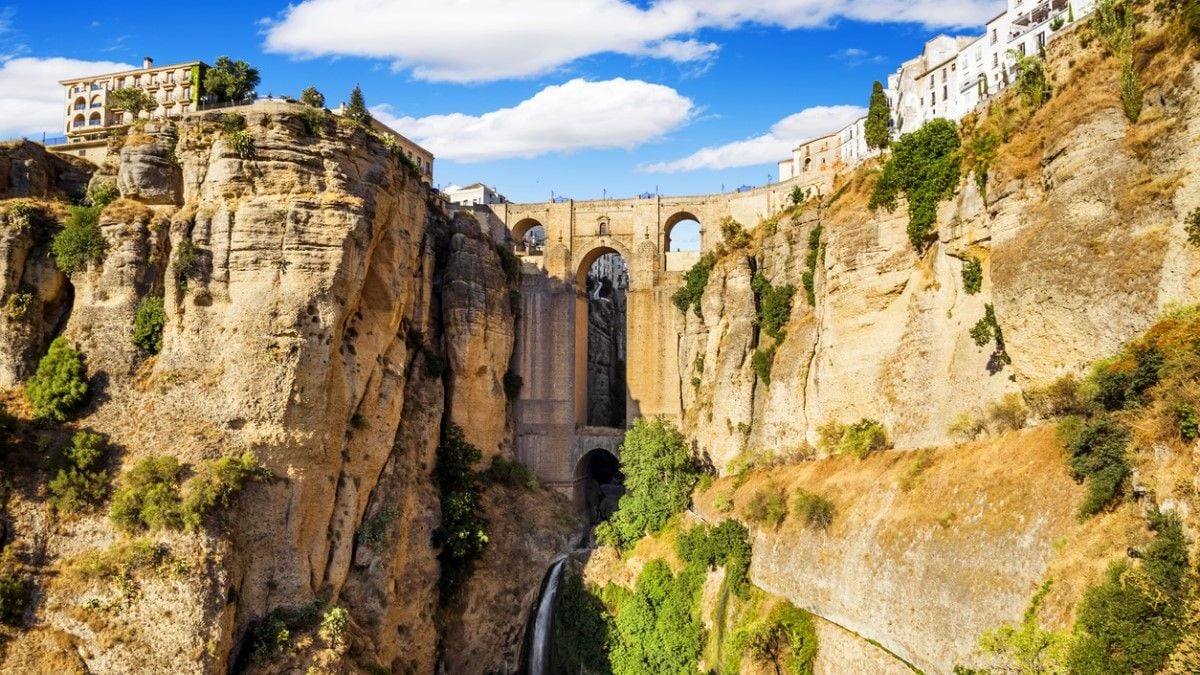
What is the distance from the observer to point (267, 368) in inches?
1019

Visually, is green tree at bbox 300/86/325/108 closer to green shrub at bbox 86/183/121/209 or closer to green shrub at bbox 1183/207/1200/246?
green shrub at bbox 86/183/121/209

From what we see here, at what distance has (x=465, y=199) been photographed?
2621 inches

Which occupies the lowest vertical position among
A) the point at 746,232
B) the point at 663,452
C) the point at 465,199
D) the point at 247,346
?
the point at 663,452

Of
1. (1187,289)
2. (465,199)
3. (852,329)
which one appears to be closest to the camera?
(1187,289)

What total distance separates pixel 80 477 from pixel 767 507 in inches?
774

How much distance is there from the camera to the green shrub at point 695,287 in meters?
41.1

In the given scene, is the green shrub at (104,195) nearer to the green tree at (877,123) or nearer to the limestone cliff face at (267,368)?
the limestone cliff face at (267,368)

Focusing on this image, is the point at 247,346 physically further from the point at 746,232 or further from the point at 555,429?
the point at 746,232

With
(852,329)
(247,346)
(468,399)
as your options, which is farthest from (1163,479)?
(468,399)

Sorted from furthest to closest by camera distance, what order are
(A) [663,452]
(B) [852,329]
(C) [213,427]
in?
(A) [663,452]
(B) [852,329]
(C) [213,427]

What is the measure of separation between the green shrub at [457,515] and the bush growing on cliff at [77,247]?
14.1 metres

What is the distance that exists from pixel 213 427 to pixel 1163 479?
22247 millimetres

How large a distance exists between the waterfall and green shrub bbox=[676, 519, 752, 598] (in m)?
5.76

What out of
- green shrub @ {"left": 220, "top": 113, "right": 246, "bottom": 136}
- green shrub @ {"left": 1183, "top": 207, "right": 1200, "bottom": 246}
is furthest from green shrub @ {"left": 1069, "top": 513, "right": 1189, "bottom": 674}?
green shrub @ {"left": 220, "top": 113, "right": 246, "bottom": 136}
